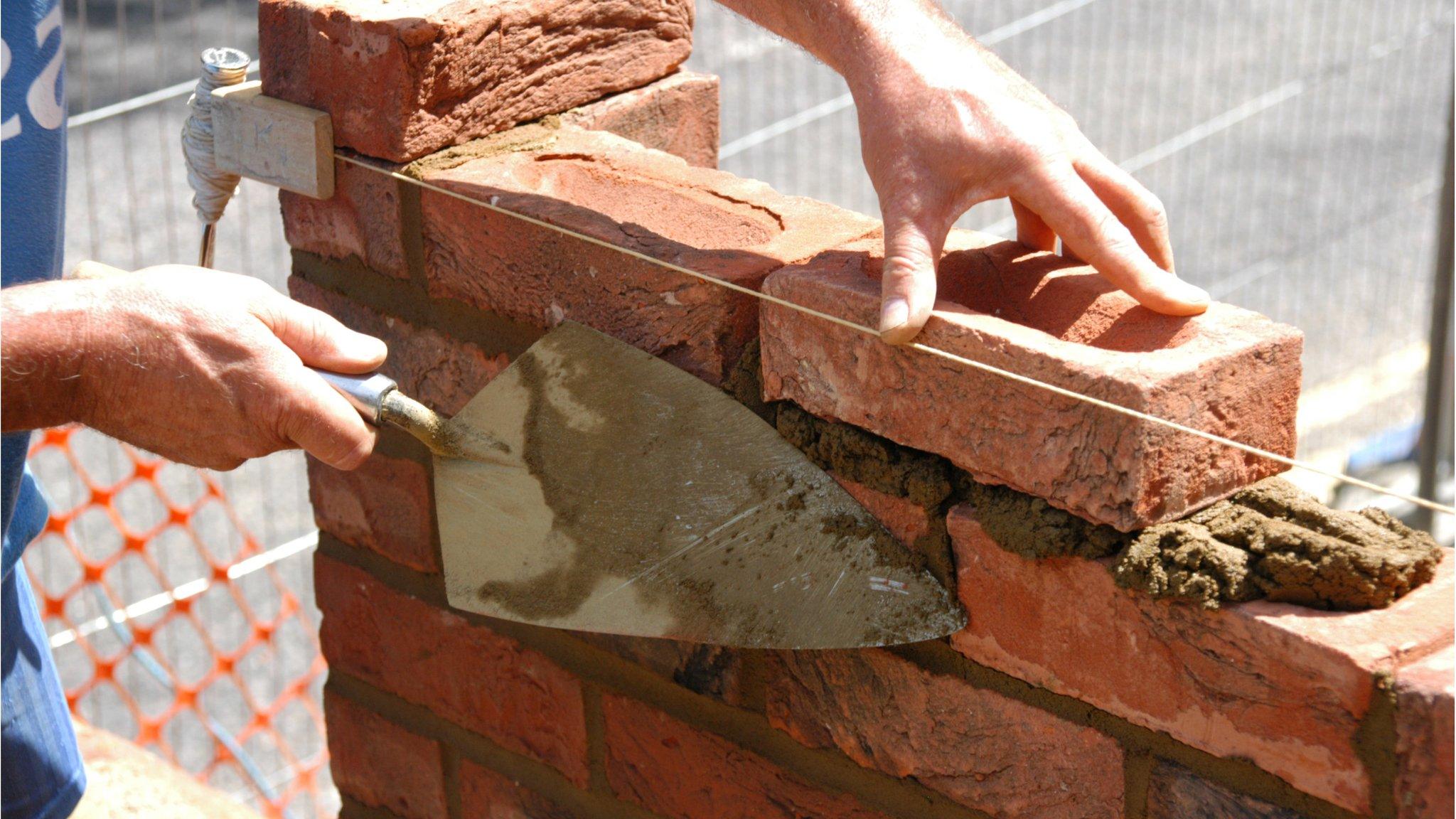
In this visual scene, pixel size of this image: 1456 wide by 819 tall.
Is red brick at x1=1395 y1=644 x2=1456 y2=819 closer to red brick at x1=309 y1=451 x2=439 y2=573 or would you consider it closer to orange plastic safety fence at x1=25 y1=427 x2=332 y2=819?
red brick at x1=309 y1=451 x2=439 y2=573

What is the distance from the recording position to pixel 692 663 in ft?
4.96

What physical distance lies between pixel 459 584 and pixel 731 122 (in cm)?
461

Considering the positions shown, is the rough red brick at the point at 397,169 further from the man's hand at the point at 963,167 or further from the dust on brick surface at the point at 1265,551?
the dust on brick surface at the point at 1265,551

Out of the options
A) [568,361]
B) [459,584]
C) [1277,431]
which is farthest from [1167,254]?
[459,584]

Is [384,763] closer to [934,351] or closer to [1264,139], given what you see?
[934,351]

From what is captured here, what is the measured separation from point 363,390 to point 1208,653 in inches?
30.9

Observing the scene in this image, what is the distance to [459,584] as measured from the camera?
1.49 meters

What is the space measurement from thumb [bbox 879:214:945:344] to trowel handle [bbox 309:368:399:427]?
0.49 meters

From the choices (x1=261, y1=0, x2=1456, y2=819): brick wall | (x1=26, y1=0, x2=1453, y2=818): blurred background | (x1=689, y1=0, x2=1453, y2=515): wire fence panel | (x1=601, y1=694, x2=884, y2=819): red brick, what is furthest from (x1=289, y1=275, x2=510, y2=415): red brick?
(x1=689, y1=0, x2=1453, y2=515): wire fence panel

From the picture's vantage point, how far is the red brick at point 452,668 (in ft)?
5.49

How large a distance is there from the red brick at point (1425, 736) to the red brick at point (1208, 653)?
0.06 ft

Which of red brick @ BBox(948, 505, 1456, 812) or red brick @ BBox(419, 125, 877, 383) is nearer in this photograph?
red brick @ BBox(948, 505, 1456, 812)

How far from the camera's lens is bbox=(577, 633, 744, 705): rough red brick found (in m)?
1.48

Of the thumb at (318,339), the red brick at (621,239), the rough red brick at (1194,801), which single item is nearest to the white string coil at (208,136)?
the red brick at (621,239)
